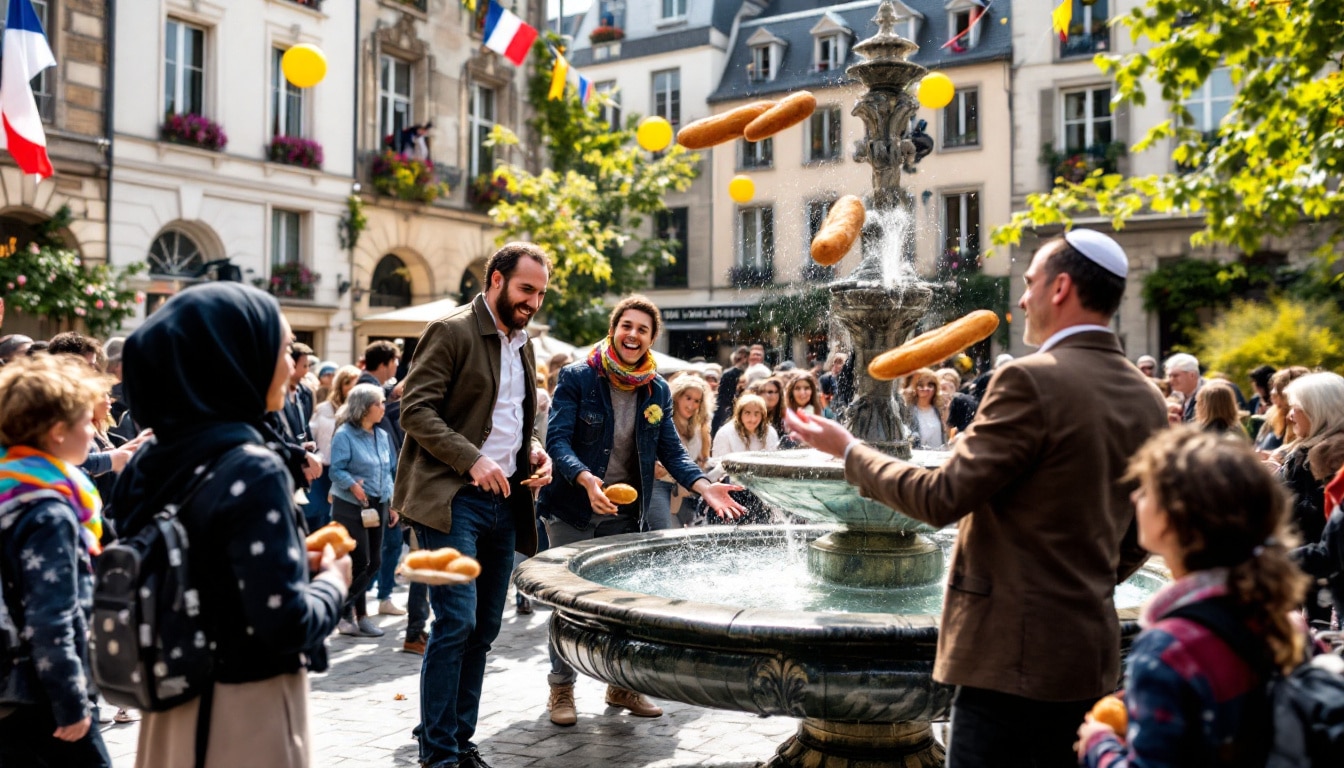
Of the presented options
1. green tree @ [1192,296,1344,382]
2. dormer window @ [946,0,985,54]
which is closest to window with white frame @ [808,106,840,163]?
dormer window @ [946,0,985,54]

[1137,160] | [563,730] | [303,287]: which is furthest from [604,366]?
[1137,160]

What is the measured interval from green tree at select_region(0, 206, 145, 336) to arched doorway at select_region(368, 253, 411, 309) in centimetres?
704

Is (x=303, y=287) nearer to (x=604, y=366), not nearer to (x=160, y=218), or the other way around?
(x=160, y=218)

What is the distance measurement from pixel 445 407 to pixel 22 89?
727 centimetres

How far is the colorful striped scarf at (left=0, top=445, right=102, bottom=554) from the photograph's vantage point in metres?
3.10

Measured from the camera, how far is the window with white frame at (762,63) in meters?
33.8

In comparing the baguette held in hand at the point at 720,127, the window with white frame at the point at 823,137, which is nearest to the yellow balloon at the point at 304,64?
the baguette held in hand at the point at 720,127

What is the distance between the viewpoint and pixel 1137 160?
27.2 meters

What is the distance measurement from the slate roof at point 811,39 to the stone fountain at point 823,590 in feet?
80.8

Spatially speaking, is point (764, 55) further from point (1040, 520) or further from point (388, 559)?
point (1040, 520)

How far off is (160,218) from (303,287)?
3.20 metres

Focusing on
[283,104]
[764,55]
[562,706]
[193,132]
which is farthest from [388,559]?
[764,55]

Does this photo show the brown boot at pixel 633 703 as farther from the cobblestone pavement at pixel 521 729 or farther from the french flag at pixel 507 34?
the french flag at pixel 507 34

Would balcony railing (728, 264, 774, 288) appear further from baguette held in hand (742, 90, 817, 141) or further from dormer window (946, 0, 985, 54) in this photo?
baguette held in hand (742, 90, 817, 141)
